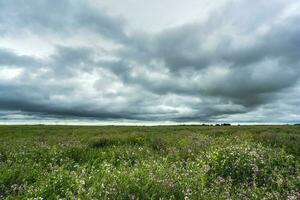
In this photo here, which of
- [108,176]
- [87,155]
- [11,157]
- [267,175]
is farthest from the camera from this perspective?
[87,155]

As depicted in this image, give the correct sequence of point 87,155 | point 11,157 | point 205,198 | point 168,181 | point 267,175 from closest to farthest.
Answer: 1. point 205,198
2. point 168,181
3. point 267,175
4. point 11,157
5. point 87,155

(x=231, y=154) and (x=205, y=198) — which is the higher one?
(x=231, y=154)

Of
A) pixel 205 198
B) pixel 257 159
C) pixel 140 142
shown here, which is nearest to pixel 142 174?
pixel 205 198

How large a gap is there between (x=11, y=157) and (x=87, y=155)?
281cm

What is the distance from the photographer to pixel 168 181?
5.07m

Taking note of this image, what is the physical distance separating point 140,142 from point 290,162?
8.40 m

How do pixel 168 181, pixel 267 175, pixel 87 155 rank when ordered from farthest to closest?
pixel 87 155, pixel 267 175, pixel 168 181

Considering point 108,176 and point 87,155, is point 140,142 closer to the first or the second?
point 87,155

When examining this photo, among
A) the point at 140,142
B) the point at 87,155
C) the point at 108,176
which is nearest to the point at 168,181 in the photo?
the point at 108,176

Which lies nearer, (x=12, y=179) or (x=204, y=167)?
(x=12, y=179)

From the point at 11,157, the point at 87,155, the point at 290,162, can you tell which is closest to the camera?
the point at 290,162

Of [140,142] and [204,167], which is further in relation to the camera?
[140,142]

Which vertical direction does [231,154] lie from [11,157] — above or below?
above

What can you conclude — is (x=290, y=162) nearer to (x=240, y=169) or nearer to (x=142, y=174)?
(x=240, y=169)
